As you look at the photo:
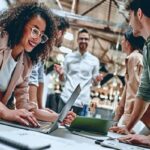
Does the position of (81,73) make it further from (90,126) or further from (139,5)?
(90,126)

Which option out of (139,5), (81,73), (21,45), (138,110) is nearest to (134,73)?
(138,110)

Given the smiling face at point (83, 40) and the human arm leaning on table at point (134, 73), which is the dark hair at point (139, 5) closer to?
the human arm leaning on table at point (134, 73)

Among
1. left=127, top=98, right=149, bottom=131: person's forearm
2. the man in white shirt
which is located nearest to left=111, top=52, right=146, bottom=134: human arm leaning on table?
left=127, top=98, right=149, bottom=131: person's forearm

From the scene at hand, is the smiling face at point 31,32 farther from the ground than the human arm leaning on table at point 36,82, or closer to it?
farther from the ground

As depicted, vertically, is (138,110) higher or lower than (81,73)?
lower

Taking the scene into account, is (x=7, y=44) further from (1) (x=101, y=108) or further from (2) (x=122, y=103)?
(1) (x=101, y=108)

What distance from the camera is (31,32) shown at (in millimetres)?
1984

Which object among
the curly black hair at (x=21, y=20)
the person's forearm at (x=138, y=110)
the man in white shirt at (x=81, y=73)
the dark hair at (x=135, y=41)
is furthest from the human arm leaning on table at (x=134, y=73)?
the man in white shirt at (x=81, y=73)

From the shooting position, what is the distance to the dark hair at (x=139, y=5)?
178 cm

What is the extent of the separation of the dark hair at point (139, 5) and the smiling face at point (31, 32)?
571 millimetres

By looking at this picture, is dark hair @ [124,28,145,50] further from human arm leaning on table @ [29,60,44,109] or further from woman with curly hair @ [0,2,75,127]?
woman with curly hair @ [0,2,75,127]

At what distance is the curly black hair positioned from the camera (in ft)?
6.54

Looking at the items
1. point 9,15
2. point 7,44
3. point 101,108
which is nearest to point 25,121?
point 7,44

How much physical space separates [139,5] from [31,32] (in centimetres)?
69
